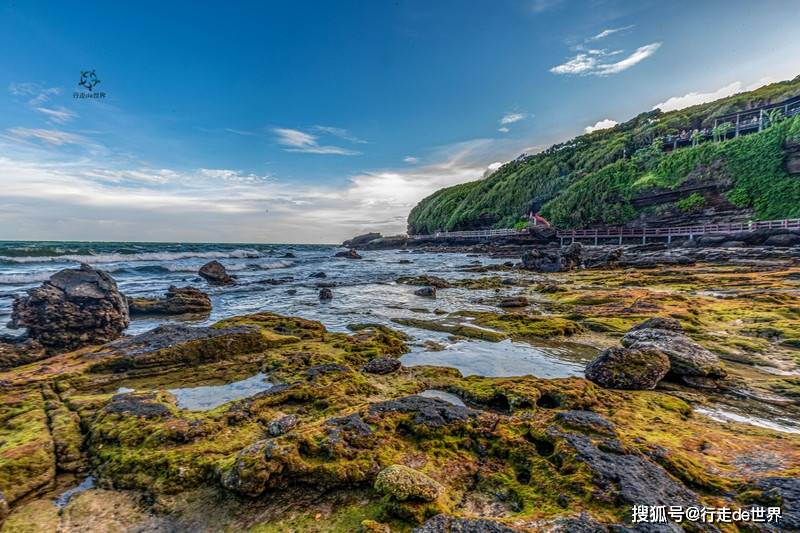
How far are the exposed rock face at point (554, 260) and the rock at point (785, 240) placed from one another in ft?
47.2

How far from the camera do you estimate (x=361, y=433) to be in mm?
3621

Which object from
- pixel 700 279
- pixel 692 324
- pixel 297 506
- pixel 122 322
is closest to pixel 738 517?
pixel 297 506

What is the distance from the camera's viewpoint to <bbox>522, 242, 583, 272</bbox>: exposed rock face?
24797mm

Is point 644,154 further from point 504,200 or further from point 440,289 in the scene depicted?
point 440,289

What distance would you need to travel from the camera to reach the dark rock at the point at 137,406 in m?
4.28

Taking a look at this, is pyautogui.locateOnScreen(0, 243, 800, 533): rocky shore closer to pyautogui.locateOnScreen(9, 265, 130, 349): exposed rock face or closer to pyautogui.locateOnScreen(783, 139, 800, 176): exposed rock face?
pyautogui.locateOnScreen(9, 265, 130, 349): exposed rock face

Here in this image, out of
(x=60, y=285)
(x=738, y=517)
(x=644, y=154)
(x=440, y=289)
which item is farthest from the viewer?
(x=644, y=154)

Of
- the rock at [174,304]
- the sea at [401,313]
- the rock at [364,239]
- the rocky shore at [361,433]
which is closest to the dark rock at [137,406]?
the rocky shore at [361,433]

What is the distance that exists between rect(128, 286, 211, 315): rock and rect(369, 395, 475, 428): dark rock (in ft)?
37.5

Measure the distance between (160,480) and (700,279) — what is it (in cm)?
1997

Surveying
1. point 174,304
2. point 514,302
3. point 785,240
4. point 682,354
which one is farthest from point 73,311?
point 785,240

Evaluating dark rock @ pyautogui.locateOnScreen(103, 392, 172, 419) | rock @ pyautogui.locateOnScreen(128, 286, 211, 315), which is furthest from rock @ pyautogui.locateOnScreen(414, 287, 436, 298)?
dark rock @ pyautogui.locateOnScreen(103, 392, 172, 419)

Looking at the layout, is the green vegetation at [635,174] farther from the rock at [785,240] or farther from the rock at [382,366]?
the rock at [382,366]

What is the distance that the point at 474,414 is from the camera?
3949 millimetres
